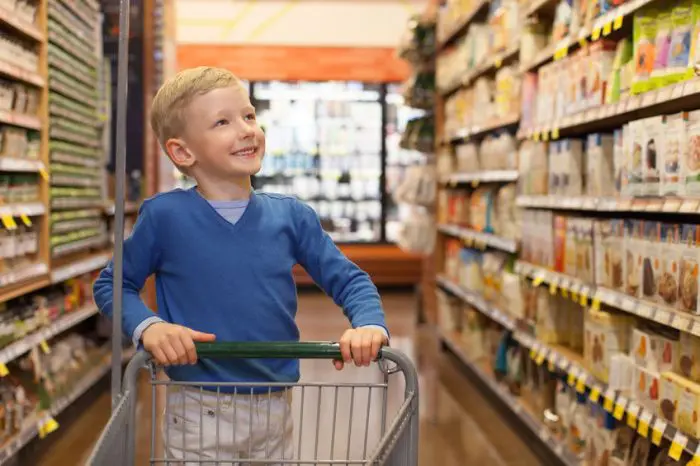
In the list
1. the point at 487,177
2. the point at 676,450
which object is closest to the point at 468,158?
the point at 487,177

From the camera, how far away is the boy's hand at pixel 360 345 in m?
1.75

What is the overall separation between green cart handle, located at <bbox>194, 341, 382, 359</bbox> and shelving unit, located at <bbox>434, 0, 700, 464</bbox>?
1.41 metres

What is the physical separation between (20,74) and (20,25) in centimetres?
20

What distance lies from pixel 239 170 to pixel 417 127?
5.79 meters

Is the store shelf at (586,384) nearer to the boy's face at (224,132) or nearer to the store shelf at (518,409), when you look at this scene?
the store shelf at (518,409)

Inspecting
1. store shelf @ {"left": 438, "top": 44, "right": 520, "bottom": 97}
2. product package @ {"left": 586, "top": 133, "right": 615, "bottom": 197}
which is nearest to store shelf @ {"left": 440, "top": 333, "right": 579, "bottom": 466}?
product package @ {"left": 586, "top": 133, "right": 615, "bottom": 197}

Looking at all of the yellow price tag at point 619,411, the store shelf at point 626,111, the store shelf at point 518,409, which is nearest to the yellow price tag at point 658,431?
the yellow price tag at point 619,411

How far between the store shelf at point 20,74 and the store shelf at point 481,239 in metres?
2.43

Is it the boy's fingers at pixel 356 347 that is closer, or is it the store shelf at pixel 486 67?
the boy's fingers at pixel 356 347

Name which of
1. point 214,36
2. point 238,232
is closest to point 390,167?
point 214,36

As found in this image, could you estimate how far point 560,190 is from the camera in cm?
420

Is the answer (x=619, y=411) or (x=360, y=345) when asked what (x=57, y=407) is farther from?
(x=360, y=345)

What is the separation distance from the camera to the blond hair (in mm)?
1947

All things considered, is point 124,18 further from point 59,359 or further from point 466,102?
point 466,102
